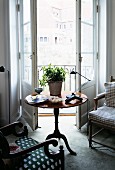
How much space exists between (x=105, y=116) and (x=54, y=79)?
78 centimetres

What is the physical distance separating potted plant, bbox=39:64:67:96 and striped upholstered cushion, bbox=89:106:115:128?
0.55 metres

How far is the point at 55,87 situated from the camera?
9.55 ft

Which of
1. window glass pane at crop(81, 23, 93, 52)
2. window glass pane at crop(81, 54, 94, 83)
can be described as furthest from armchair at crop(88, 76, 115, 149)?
window glass pane at crop(81, 23, 93, 52)

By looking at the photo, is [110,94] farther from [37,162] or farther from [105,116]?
[37,162]

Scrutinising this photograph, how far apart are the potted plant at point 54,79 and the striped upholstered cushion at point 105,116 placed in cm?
55

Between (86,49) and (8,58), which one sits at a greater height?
(86,49)

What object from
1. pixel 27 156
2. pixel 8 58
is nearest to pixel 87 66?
pixel 8 58

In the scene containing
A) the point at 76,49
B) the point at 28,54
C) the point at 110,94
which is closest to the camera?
the point at 110,94

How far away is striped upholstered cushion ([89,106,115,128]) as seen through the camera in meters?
2.74

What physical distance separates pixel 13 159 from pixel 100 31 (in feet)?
9.05

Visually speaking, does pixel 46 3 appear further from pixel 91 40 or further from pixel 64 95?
pixel 64 95

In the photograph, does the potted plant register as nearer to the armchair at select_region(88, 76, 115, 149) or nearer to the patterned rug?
the armchair at select_region(88, 76, 115, 149)

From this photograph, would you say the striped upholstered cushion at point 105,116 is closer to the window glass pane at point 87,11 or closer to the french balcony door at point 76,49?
the french balcony door at point 76,49

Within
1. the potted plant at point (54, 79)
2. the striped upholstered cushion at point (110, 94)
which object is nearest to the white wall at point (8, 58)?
the potted plant at point (54, 79)
